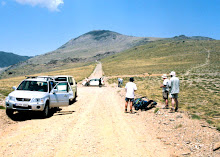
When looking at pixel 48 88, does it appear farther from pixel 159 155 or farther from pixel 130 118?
pixel 159 155

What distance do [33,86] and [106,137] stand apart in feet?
19.3

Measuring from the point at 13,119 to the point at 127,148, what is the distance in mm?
6094

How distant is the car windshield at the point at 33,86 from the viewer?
11.1 m

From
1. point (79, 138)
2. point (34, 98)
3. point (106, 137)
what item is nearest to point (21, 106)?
point (34, 98)

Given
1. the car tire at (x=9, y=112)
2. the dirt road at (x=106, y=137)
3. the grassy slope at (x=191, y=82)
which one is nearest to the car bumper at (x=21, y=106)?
the car tire at (x=9, y=112)

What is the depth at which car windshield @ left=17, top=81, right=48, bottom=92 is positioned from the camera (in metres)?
11.1

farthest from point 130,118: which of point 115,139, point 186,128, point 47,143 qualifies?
point 47,143

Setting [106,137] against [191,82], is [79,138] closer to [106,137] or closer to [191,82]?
A: [106,137]

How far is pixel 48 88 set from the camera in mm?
11219

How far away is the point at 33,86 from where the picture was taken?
11.3 metres

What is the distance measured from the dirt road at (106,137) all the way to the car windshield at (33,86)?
1541 mm

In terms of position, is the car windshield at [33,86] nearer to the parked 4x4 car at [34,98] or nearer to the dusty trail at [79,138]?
the parked 4x4 car at [34,98]

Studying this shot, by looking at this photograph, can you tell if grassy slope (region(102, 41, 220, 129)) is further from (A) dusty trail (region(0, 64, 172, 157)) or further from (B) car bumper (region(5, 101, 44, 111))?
(B) car bumper (region(5, 101, 44, 111))

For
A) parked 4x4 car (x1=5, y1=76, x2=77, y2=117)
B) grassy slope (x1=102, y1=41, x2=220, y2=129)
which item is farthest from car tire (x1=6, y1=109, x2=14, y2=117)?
grassy slope (x1=102, y1=41, x2=220, y2=129)
